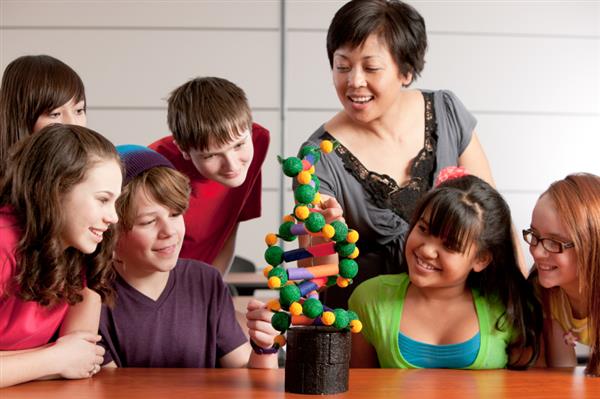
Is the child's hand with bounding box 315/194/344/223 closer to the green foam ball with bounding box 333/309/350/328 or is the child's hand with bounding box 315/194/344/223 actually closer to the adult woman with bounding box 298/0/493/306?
the green foam ball with bounding box 333/309/350/328

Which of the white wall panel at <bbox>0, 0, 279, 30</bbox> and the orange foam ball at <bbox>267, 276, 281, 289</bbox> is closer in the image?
the orange foam ball at <bbox>267, 276, 281, 289</bbox>

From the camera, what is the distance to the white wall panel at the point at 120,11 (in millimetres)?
4215

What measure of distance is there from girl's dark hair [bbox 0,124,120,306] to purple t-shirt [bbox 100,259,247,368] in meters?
0.29

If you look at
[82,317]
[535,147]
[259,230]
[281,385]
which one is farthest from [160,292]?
[535,147]

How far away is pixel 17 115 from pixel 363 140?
825mm

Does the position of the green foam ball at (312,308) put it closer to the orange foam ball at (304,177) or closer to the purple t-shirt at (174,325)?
the orange foam ball at (304,177)

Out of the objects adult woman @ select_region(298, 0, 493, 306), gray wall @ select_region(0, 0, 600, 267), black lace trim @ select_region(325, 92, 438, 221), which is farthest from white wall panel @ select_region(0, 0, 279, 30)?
black lace trim @ select_region(325, 92, 438, 221)

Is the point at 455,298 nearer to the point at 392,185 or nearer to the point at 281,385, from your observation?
the point at 392,185

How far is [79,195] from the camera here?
4.45ft

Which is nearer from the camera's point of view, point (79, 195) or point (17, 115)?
point (79, 195)

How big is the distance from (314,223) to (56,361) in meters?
0.49

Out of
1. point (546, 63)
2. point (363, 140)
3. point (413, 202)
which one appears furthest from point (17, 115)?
point (546, 63)

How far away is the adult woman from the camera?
1.93 meters

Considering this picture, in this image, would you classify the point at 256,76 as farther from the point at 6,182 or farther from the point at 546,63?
the point at 6,182
